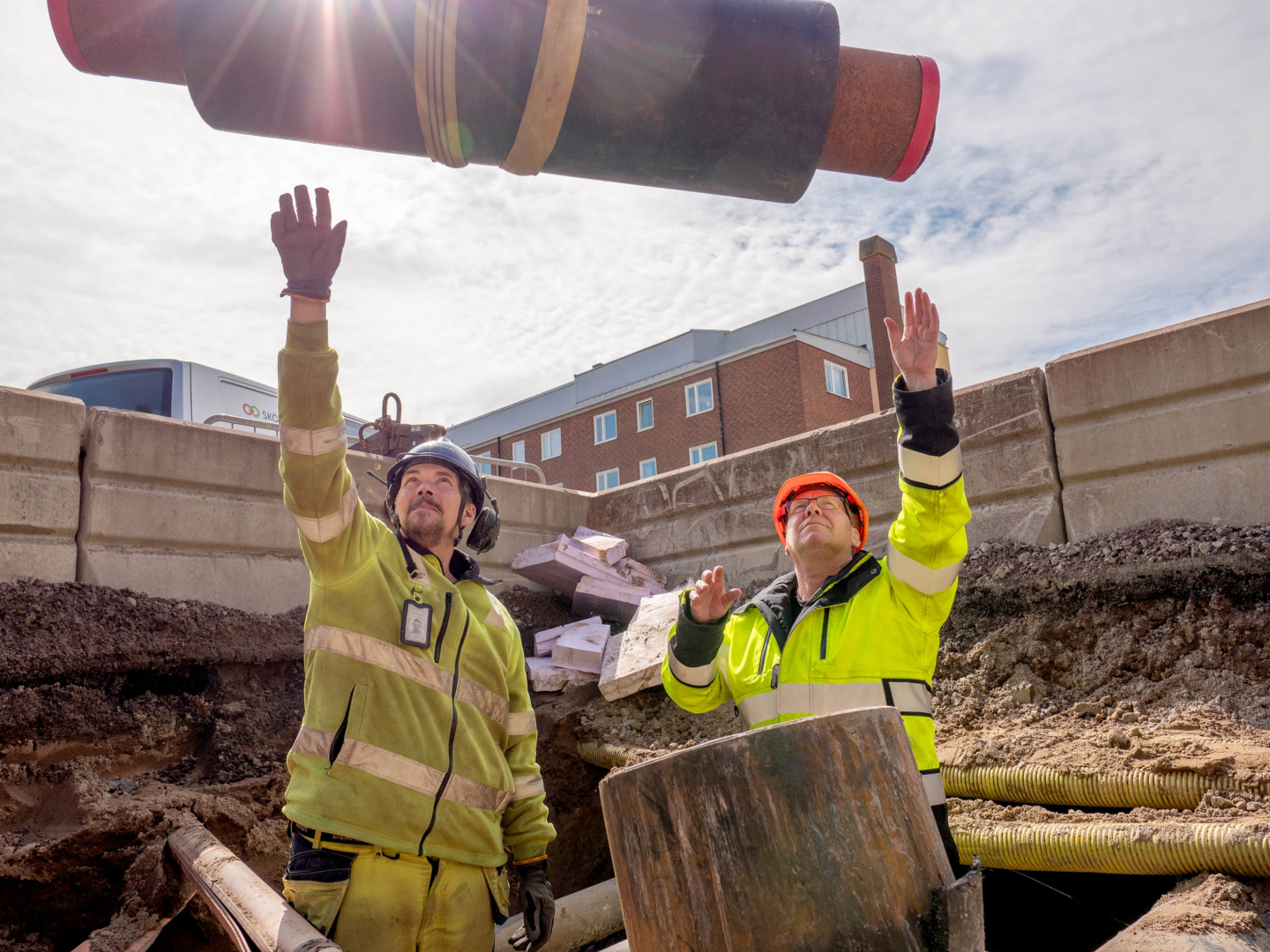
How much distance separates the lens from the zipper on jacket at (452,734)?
112 inches

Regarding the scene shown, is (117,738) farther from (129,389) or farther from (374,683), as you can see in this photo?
(129,389)

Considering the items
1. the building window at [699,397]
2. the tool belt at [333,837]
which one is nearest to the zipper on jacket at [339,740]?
the tool belt at [333,837]

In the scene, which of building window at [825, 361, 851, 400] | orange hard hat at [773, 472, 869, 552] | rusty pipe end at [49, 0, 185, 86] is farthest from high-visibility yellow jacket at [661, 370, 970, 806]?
building window at [825, 361, 851, 400]

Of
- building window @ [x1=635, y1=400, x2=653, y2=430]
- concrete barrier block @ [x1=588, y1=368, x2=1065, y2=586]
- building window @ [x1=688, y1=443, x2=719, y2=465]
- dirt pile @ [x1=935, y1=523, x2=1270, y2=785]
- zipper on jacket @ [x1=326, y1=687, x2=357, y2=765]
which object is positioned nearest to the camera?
zipper on jacket @ [x1=326, y1=687, x2=357, y2=765]

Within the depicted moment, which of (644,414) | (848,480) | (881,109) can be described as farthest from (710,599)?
(644,414)

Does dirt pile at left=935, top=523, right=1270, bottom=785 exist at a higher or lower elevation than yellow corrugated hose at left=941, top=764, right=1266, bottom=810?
higher

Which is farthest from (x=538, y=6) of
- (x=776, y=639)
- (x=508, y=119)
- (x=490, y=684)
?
(x=490, y=684)

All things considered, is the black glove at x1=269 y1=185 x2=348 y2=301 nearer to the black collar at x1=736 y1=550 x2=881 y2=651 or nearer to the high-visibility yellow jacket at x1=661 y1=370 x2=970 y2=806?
the high-visibility yellow jacket at x1=661 y1=370 x2=970 y2=806

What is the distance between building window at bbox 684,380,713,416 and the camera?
29812 millimetres

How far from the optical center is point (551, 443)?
116 feet

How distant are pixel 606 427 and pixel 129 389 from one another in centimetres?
2543

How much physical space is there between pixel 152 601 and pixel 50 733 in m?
0.95

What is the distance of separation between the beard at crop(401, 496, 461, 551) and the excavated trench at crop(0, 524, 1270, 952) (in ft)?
6.89

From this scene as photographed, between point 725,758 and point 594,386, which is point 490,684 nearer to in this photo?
point 725,758
